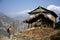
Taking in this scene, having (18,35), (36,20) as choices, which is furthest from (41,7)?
(18,35)

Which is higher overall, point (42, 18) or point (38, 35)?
point (42, 18)

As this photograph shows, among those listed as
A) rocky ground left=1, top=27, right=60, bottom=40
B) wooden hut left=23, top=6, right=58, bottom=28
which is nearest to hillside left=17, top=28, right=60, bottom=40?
rocky ground left=1, top=27, right=60, bottom=40

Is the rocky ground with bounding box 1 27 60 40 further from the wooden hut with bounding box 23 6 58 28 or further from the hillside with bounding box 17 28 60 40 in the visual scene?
the wooden hut with bounding box 23 6 58 28

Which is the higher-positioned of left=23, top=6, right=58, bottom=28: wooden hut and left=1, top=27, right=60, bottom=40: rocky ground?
left=23, top=6, right=58, bottom=28: wooden hut

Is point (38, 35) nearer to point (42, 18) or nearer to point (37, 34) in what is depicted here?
point (37, 34)

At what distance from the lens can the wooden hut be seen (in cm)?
4678

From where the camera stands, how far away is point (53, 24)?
160 ft

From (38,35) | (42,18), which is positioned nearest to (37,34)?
(38,35)

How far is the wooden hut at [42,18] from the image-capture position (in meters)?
46.8

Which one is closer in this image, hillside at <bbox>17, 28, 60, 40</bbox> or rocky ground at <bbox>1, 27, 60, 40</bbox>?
rocky ground at <bbox>1, 27, 60, 40</bbox>

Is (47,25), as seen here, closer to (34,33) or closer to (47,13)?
(47,13)

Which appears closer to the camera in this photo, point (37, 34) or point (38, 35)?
point (38, 35)

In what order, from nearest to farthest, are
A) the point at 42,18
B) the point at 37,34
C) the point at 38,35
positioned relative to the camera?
the point at 38,35 < the point at 37,34 < the point at 42,18

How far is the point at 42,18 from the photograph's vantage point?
155 ft
